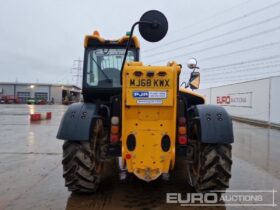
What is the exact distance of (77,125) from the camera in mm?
5012

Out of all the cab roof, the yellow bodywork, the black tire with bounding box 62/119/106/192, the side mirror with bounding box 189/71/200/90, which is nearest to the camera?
the yellow bodywork

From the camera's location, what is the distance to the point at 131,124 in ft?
16.2

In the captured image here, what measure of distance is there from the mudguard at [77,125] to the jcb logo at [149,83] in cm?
87

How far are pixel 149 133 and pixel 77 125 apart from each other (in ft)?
3.60

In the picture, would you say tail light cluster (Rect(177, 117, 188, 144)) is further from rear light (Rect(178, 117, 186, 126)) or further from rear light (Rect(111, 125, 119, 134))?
rear light (Rect(111, 125, 119, 134))

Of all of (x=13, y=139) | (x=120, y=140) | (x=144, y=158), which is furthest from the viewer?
(x=13, y=139)

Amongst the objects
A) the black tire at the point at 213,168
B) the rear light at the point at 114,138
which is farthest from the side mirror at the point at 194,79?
the rear light at the point at 114,138

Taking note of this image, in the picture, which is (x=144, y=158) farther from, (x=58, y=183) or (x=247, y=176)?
(x=247, y=176)

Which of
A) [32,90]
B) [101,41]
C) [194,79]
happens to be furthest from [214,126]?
[32,90]

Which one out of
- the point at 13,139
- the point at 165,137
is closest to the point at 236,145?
the point at 165,137

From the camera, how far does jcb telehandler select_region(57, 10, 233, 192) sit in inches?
188

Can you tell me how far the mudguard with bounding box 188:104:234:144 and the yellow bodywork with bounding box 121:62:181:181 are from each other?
1.47 feet

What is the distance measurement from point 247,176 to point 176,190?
1.93 metres

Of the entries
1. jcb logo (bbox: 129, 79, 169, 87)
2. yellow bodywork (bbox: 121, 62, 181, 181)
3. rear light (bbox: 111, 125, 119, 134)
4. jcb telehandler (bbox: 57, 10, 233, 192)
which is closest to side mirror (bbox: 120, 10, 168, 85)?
jcb telehandler (bbox: 57, 10, 233, 192)
